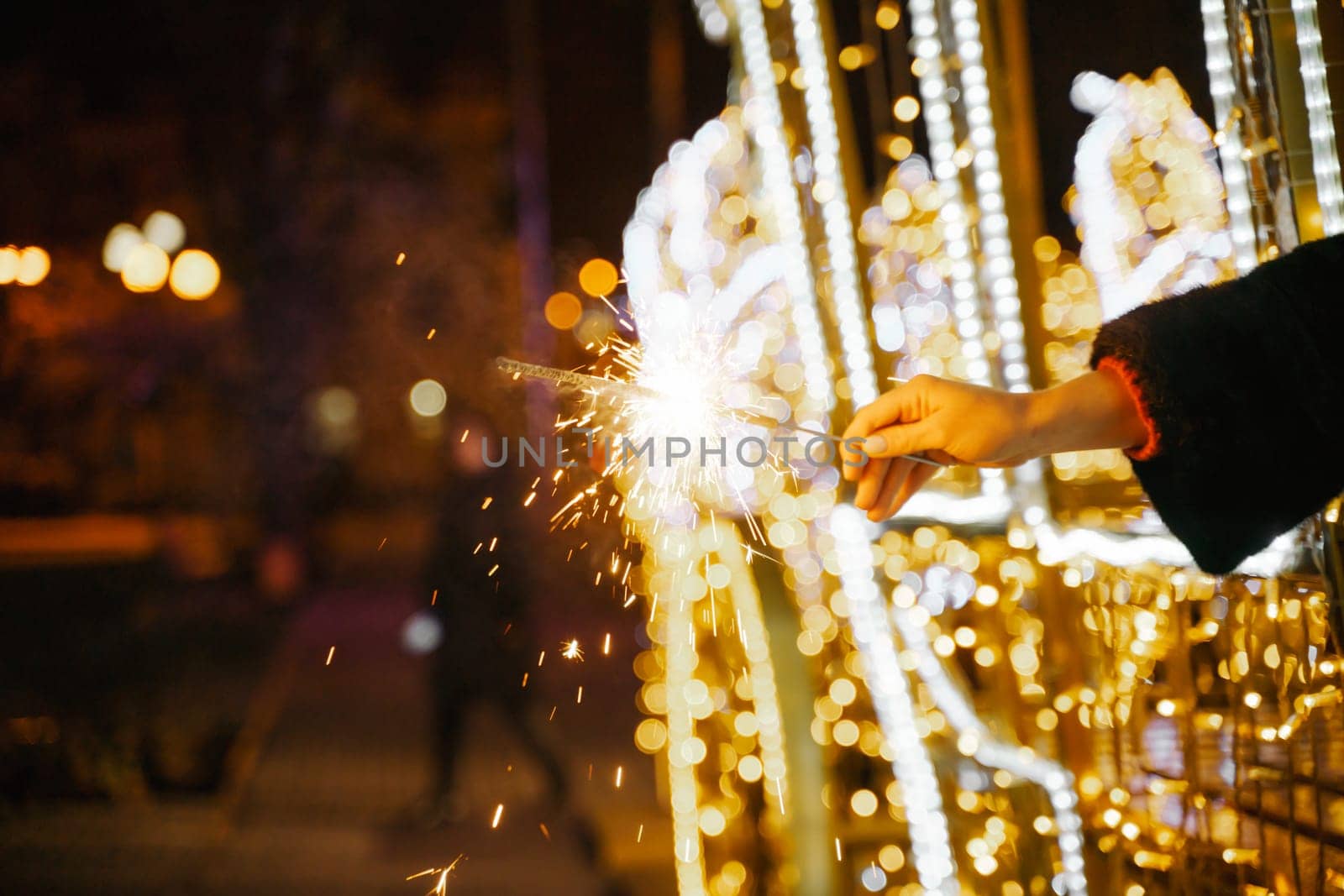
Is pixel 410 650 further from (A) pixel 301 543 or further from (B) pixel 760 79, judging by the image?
(B) pixel 760 79

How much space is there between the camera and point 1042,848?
100 inches

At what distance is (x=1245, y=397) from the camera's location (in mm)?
1614

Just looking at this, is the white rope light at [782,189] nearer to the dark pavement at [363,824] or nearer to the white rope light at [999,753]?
the white rope light at [999,753]

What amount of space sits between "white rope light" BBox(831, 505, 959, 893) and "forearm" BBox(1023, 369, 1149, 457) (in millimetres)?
975

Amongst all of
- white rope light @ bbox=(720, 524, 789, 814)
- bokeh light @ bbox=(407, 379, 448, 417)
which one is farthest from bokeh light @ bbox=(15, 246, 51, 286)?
white rope light @ bbox=(720, 524, 789, 814)

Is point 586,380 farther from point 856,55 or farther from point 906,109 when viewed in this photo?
point 856,55

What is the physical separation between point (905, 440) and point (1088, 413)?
0.95 ft

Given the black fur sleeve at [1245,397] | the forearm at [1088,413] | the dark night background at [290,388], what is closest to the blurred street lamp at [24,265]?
the dark night background at [290,388]

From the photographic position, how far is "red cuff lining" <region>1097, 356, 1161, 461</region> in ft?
5.46

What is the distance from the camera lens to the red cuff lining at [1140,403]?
1.67 metres

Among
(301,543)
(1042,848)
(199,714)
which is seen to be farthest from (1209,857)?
(301,543)

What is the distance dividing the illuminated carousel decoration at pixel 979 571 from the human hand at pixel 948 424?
1.19ft

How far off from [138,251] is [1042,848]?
384 inches

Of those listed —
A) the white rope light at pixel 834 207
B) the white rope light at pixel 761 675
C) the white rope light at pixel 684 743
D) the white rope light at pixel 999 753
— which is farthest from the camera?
the white rope light at pixel 684 743
